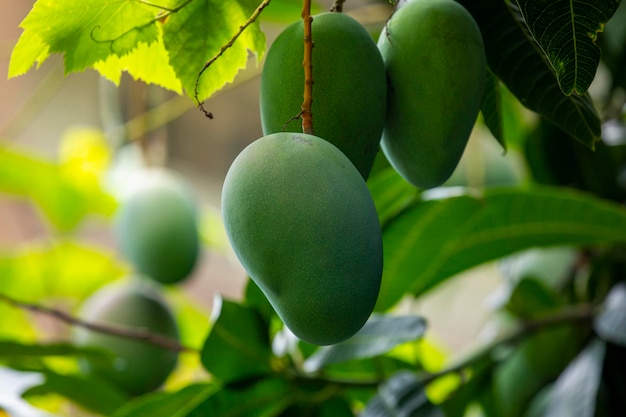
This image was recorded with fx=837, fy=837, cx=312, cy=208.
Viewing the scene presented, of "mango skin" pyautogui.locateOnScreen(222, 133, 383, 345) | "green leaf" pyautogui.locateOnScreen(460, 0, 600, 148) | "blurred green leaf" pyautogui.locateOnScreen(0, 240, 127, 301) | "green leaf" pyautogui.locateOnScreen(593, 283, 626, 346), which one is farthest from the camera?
"blurred green leaf" pyautogui.locateOnScreen(0, 240, 127, 301)

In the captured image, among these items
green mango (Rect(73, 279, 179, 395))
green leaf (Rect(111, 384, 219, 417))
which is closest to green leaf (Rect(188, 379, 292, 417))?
green leaf (Rect(111, 384, 219, 417))

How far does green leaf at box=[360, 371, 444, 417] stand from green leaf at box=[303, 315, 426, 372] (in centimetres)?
3

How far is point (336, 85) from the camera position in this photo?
0.36 meters

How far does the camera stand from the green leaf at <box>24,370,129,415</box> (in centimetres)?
73

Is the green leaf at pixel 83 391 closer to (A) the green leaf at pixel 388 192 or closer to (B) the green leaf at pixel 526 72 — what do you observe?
(A) the green leaf at pixel 388 192

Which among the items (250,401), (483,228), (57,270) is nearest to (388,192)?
(483,228)

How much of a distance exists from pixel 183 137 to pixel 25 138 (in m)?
0.53

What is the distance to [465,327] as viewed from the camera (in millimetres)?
2209

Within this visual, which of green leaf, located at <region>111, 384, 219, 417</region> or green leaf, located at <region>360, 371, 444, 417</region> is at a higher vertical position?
green leaf, located at <region>111, 384, 219, 417</region>

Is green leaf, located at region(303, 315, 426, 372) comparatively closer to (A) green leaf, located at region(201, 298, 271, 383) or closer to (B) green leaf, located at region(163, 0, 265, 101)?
(A) green leaf, located at region(201, 298, 271, 383)

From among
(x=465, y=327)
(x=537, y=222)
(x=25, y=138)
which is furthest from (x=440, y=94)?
(x=25, y=138)

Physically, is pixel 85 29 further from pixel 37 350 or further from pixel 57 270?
pixel 57 270

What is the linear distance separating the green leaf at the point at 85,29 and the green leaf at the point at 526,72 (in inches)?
6.9

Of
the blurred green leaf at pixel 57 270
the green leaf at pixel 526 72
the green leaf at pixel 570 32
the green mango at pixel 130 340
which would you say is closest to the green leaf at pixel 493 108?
the green leaf at pixel 526 72
